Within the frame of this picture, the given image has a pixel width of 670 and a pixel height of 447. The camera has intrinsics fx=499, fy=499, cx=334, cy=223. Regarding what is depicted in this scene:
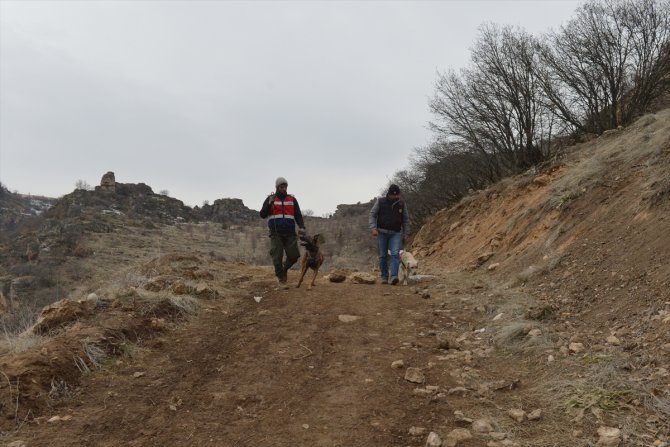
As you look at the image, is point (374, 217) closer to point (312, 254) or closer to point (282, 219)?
point (312, 254)

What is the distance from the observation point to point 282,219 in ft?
24.5

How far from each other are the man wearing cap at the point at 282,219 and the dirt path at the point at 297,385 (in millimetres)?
1820

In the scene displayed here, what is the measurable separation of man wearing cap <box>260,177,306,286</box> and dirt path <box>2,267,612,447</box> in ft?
5.97

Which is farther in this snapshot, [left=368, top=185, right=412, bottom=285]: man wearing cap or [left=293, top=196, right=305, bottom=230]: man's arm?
[left=368, top=185, right=412, bottom=285]: man wearing cap

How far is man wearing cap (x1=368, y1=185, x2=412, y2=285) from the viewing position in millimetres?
8320

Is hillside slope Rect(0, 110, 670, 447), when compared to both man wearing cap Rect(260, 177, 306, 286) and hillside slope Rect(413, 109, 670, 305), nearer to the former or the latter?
hillside slope Rect(413, 109, 670, 305)

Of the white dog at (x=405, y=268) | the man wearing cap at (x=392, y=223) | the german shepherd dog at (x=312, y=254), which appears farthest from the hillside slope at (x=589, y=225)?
the german shepherd dog at (x=312, y=254)

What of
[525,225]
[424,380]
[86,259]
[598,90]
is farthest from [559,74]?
[86,259]

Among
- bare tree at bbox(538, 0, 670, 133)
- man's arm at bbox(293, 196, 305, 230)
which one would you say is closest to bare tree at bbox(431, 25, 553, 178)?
bare tree at bbox(538, 0, 670, 133)

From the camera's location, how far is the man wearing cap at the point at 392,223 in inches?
328

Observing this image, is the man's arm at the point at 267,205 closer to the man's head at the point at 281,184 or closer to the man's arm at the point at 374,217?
the man's head at the point at 281,184

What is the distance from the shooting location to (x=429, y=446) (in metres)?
2.78

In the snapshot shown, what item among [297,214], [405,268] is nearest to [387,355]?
[297,214]

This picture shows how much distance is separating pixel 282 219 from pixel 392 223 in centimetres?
195
